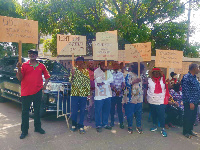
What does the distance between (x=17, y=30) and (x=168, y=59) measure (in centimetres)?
360

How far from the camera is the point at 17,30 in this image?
381 cm

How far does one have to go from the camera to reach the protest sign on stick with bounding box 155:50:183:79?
4.63 metres

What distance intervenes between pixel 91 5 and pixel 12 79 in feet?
14.6

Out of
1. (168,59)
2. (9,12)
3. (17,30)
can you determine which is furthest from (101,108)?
(9,12)

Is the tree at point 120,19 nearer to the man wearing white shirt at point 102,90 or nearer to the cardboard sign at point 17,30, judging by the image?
the man wearing white shirt at point 102,90

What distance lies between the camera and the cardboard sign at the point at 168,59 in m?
4.63

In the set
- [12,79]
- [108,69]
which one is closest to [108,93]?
[108,69]

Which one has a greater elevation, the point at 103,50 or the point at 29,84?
the point at 103,50

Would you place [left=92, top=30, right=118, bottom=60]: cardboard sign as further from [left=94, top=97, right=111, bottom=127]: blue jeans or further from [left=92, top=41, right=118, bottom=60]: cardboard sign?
[left=94, top=97, right=111, bottom=127]: blue jeans

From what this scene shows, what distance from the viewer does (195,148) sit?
366cm

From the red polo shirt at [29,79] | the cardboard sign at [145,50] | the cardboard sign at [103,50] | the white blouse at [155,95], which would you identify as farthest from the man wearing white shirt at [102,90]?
the red polo shirt at [29,79]

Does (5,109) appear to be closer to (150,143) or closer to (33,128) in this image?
(33,128)

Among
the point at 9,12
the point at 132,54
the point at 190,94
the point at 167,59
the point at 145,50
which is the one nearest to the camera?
the point at 190,94

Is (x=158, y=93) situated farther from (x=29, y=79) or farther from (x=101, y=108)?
(x=29, y=79)
